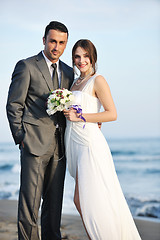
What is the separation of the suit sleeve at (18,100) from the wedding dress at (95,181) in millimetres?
515

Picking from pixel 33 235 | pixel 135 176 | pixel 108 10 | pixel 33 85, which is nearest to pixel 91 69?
pixel 33 85

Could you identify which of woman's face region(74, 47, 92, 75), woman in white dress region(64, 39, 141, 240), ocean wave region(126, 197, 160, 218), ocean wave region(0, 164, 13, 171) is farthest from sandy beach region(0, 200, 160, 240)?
ocean wave region(0, 164, 13, 171)

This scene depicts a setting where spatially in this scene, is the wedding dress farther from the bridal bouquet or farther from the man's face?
the man's face

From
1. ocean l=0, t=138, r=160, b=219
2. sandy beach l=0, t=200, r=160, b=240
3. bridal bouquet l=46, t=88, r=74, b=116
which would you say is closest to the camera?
bridal bouquet l=46, t=88, r=74, b=116

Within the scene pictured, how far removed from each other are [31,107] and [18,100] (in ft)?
0.53

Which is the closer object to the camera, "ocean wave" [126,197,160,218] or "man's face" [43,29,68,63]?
"man's face" [43,29,68,63]

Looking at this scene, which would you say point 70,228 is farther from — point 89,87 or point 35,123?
point 89,87

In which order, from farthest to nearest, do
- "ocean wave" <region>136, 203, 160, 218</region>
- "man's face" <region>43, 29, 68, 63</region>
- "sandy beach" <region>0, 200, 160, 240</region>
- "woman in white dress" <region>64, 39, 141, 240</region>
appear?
"ocean wave" <region>136, 203, 160, 218</region>, "sandy beach" <region>0, 200, 160, 240</region>, "man's face" <region>43, 29, 68, 63</region>, "woman in white dress" <region>64, 39, 141, 240</region>

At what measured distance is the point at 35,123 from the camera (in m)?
3.38

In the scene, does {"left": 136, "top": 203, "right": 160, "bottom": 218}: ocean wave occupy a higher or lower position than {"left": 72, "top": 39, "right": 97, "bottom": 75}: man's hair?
lower

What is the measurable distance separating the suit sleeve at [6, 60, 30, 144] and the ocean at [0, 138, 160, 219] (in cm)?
423

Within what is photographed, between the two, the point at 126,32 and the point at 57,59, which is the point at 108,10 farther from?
the point at 57,59

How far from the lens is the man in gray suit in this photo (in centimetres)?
332

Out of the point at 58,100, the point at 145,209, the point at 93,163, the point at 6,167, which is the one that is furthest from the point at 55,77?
the point at 6,167
